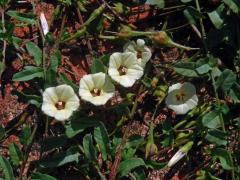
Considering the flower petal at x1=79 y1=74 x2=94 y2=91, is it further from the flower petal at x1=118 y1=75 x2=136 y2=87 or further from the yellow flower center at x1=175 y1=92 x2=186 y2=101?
the yellow flower center at x1=175 y1=92 x2=186 y2=101

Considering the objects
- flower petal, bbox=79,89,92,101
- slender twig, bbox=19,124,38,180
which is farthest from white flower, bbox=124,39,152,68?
slender twig, bbox=19,124,38,180

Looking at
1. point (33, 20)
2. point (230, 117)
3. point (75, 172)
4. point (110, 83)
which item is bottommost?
point (75, 172)

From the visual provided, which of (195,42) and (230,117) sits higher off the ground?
(195,42)

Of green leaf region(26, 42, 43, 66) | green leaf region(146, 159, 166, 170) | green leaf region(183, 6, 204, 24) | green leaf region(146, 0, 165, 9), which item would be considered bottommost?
green leaf region(146, 159, 166, 170)

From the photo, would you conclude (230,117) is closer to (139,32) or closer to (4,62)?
(139,32)

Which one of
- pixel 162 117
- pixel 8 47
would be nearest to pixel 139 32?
pixel 162 117

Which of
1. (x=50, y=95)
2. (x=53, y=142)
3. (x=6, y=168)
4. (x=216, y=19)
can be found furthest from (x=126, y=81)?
(x=6, y=168)

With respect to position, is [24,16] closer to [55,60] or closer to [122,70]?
[55,60]

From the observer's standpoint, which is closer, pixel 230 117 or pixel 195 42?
pixel 230 117
